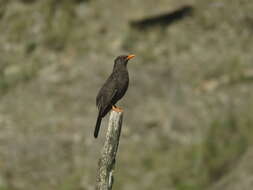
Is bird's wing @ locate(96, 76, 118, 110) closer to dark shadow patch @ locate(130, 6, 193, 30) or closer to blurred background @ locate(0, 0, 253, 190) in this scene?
blurred background @ locate(0, 0, 253, 190)

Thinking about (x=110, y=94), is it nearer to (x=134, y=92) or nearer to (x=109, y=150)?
(x=109, y=150)

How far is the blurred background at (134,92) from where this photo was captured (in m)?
20.4

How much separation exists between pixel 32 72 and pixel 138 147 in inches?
179

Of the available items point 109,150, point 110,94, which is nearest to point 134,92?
point 110,94

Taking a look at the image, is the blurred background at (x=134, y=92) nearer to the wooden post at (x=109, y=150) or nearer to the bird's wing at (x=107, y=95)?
the bird's wing at (x=107, y=95)

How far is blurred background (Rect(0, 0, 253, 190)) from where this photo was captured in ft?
67.0

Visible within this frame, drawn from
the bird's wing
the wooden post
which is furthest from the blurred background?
the wooden post

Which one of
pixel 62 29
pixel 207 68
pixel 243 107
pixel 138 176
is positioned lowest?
pixel 138 176

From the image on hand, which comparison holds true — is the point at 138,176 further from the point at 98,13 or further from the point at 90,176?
the point at 98,13

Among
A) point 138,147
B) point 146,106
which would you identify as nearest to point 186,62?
point 146,106

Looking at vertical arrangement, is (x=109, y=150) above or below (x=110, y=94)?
below

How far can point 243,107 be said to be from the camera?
71.8 ft

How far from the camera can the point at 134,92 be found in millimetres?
22422

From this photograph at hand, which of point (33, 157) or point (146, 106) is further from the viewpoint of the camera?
point (146, 106)
